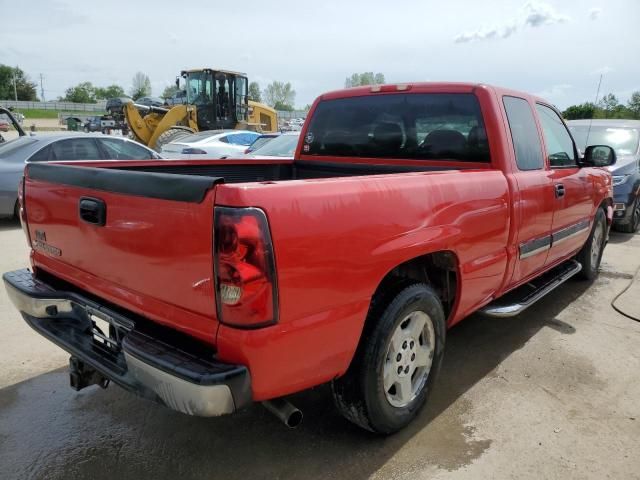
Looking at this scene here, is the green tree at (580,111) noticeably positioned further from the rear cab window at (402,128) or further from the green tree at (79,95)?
the green tree at (79,95)

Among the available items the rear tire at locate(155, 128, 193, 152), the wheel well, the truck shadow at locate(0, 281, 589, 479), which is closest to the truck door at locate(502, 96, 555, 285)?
the wheel well

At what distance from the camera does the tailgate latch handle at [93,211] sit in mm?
2340

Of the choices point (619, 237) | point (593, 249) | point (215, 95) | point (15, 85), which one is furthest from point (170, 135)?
point (15, 85)

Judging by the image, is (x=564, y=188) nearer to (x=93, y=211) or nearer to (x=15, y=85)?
(x=93, y=211)

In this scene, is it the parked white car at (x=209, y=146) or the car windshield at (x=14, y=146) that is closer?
the car windshield at (x=14, y=146)

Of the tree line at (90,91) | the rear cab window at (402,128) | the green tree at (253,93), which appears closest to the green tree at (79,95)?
the tree line at (90,91)

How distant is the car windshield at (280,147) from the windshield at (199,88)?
9.85 meters

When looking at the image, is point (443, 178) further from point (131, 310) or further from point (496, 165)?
point (131, 310)

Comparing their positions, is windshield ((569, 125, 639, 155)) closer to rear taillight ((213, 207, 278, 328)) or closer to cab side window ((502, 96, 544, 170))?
cab side window ((502, 96, 544, 170))

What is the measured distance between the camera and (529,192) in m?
3.56

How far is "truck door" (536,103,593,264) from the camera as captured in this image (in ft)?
13.5

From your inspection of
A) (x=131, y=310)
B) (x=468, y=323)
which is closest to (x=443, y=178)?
(x=131, y=310)

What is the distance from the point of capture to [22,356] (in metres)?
3.67

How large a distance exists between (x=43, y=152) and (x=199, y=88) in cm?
1167
